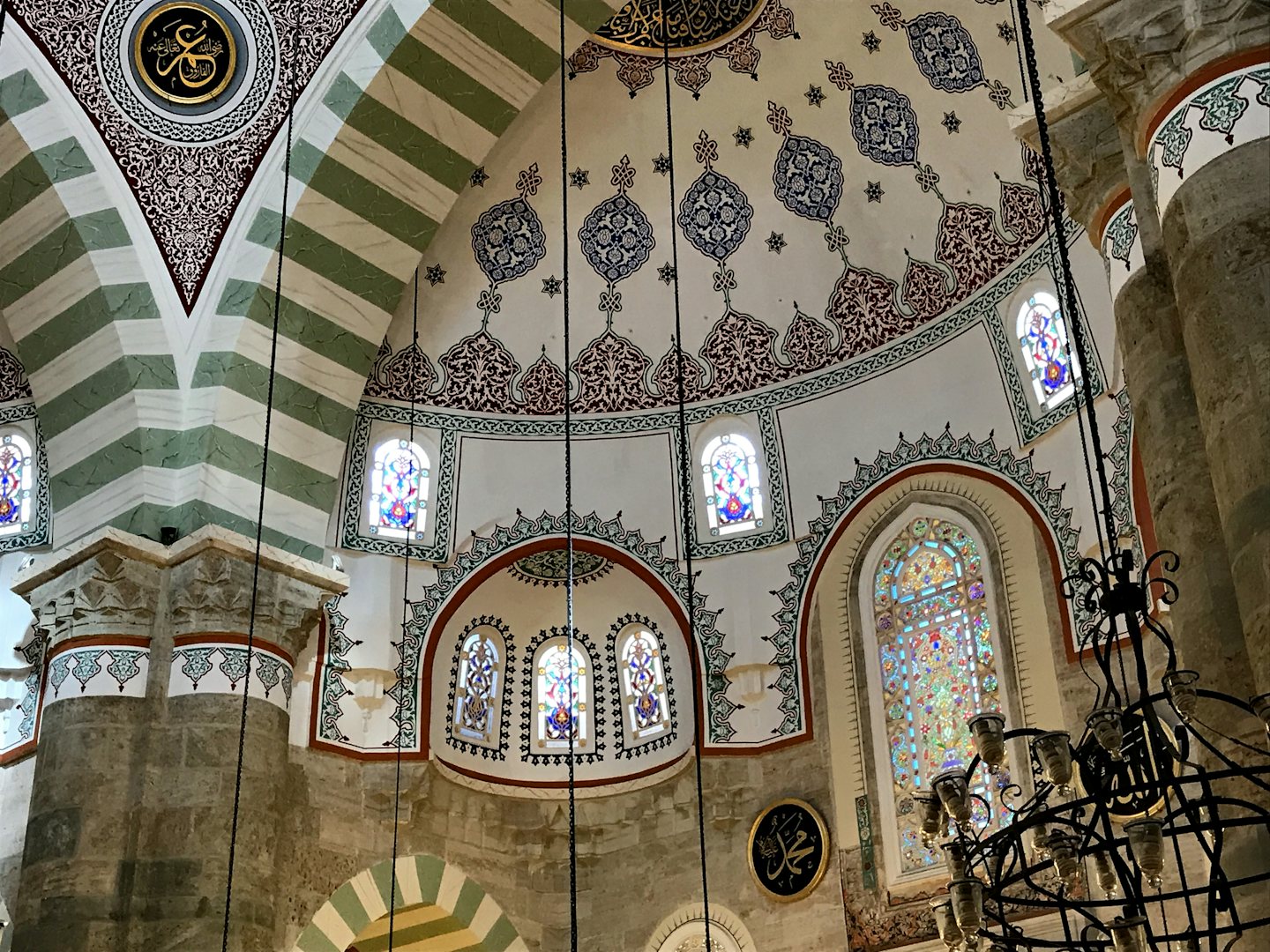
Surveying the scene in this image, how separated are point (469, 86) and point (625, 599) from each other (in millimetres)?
3486

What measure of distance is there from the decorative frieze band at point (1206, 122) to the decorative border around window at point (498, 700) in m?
6.45

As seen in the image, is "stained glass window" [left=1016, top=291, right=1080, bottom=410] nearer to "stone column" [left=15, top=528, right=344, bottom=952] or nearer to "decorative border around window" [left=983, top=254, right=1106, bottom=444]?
"decorative border around window" [left=983, top=254, right=1106, bottom=444]

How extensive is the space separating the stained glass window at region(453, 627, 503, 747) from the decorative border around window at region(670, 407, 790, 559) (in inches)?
59.0

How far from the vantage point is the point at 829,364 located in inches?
414

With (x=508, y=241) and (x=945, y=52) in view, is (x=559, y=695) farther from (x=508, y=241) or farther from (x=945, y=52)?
(x=945, y=52)

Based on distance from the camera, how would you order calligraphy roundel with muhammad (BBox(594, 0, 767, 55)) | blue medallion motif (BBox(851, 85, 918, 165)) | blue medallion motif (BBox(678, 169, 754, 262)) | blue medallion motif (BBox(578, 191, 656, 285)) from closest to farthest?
1. blue medallion motif (BBox(851, 85, 918, 165))
2. calligraphy roundel with muhammad (BBox(594, 0, 767, 55))
3. blue medallion motif (BBox(678, 169, 754, 262))
4. blue medallion motif (BBox(578, 191, 656, 285))

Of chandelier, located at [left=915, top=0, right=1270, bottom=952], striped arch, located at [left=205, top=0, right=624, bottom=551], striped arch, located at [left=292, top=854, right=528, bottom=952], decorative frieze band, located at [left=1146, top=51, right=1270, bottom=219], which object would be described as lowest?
chandelier, located at [left=915, top=0, right=1270, bottom=952]

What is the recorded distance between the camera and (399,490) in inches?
412

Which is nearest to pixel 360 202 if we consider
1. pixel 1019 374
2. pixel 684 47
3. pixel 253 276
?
pixel 253 276

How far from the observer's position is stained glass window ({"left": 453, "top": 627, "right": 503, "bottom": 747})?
10352 millimetres

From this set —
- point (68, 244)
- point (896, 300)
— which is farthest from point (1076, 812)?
point (68, 244)

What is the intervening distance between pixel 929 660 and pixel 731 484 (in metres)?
1.85

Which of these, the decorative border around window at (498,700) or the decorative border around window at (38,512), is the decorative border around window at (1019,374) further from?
the decorative border around window at (38,512)

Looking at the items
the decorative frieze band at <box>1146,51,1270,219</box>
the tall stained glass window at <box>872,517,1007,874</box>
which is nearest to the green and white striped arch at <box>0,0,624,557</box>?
the tall stained glass window at <box>872,517,1007,874</box>
